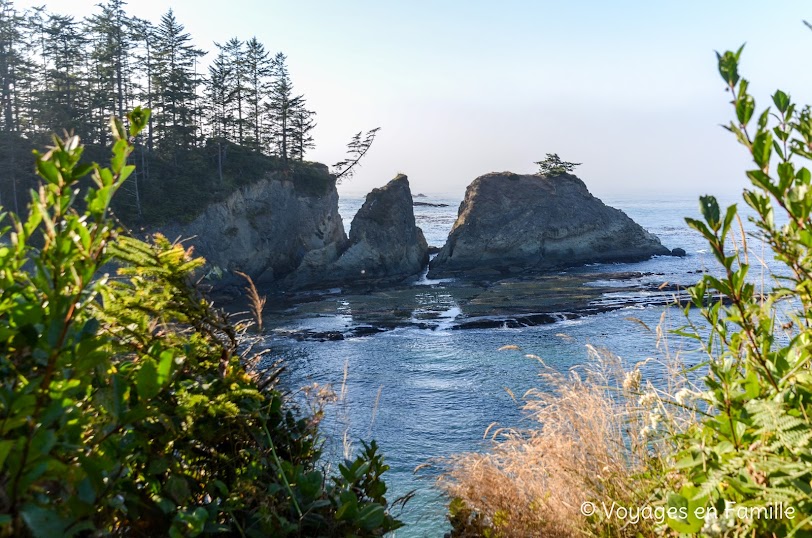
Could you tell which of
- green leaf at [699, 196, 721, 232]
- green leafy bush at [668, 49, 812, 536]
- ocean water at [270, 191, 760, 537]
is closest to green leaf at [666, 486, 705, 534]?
green leafy bush at [668, 49, 812, 536]

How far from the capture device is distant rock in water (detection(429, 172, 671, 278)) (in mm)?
45156

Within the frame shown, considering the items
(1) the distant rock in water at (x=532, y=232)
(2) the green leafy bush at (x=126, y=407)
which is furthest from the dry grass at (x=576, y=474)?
(1) the distant rock in water at (x=532, y=232)

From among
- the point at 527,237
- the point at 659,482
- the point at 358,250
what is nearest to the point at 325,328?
the point at 358,250

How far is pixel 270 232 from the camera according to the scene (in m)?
40.8

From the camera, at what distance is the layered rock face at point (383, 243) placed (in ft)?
137

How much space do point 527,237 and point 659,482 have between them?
44653 mm

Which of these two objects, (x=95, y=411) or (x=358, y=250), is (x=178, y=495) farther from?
(x=358, y=250)

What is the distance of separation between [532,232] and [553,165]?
9722 millimetres

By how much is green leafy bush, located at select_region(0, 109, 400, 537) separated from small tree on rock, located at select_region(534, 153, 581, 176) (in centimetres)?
5228

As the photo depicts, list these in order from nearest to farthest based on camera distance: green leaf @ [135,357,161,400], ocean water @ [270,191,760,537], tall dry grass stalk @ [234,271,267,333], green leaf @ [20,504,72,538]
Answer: green leaf @ [20,504,72,538] → green leaf @ [135,357,161,400] → tall dry grass stalk @ [234,271,267,333] → ocean water @ [270,191,760,537]

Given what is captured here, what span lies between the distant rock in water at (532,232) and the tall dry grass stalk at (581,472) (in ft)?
125

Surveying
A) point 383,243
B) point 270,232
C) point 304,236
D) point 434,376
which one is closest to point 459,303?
point 383,243

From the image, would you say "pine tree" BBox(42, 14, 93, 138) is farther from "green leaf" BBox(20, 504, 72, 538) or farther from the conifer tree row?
"green leaf" BBox(20, 504, 72, 538)

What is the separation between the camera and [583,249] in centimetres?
4697
